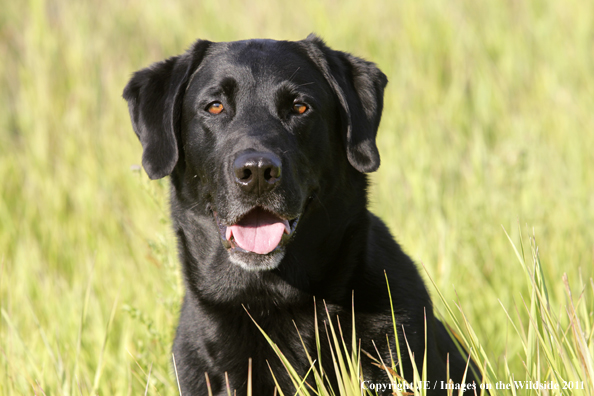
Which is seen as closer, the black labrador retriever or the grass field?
the black labrador retriever

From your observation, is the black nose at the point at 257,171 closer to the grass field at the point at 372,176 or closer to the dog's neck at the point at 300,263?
the dog's neck at the point at 300,263

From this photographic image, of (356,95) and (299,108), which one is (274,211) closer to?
(299,108)

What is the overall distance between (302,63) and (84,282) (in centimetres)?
259

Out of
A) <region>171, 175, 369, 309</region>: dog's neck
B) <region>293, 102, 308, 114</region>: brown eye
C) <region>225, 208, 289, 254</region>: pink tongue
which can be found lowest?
<region>171, 175, 369, 309</region>: dog's neck

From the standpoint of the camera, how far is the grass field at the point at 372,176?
10.3 ft

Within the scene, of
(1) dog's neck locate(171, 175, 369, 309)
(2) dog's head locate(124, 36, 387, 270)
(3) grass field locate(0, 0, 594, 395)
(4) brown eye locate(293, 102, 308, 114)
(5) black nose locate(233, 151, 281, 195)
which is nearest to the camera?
(5) black nose locate(233, 151, 281, 195)

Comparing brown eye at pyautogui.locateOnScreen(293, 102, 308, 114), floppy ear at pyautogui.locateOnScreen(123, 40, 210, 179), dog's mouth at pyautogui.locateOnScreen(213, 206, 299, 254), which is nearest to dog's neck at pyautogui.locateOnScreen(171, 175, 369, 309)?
dog's mouth at pyautogui.locateOnScreen(213, 206, 299, 254)

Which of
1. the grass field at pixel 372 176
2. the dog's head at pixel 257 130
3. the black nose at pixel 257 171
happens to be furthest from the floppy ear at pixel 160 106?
the black nose at pixel 257 171

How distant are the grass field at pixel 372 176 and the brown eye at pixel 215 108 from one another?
618 millimetres

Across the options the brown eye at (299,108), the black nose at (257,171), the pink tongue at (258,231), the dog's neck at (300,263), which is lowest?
the dog's neck at (300,263)

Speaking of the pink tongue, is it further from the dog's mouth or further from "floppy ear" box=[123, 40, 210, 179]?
"floppy ear" box=[123, 40, 210, 179]

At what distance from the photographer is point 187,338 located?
2.38 meters

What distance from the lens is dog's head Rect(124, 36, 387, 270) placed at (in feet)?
7.17

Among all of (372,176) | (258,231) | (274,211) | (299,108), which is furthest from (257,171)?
(372,176)
